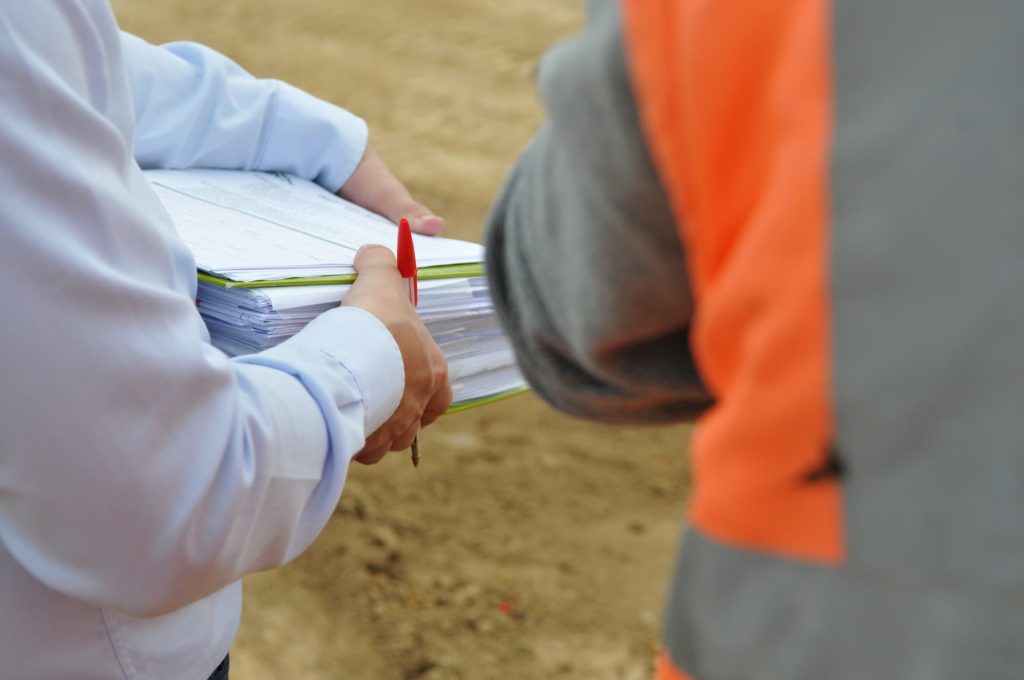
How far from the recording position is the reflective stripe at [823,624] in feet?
1.25

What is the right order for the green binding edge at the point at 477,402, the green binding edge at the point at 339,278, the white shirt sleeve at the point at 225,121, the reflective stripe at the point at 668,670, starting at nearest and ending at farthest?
the reflective stripe at the point at 668,670 < the green binding edge at the point at 339,278 < the green binding edge at the point at 477,402 < the white shirt sleeve at the point at 225,121

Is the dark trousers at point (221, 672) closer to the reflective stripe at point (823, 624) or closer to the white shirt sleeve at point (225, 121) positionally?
the white shirt sleeve at point (225, 121)

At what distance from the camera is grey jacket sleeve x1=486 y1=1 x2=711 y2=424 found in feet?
1.63

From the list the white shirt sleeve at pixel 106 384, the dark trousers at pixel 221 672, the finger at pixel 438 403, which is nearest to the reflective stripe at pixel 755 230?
the white shirt sleeve at pixel 106 384

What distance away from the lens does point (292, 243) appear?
1.15 m

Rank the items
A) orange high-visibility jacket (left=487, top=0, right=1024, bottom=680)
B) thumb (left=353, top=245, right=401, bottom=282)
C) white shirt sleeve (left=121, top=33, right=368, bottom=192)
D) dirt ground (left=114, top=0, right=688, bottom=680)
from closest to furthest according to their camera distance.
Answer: orange high-visibility jacket (left=487, top=0, right=1024, bottom=680) → thumb (left=353, top=245, right=401, bottom=282) → white shirt sleeve (left=121, top=33, right=368, bottom=192) → dirt ground (left=114, top=0, right=688, bottom=680)

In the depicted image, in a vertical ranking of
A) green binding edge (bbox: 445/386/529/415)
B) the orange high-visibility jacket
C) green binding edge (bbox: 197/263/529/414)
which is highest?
the orange high-visibility jacket

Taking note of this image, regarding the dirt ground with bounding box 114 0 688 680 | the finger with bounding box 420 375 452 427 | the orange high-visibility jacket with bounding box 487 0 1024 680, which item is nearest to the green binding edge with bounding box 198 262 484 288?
the finger with bounding box 420 375 452 427

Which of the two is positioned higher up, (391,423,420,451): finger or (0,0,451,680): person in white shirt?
(0,0,451,680): person in white shirt

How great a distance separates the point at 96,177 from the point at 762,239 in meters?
0.55

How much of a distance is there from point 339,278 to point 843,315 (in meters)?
0.78

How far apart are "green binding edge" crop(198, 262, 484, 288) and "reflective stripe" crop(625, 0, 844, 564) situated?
0.61 meters

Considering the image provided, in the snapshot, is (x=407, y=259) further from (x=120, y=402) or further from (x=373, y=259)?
(x=120, y=402)

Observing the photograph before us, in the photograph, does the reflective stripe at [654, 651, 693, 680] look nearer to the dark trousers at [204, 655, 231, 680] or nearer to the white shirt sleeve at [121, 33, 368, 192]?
the dark trousers at [204, 655, 231, 680]
